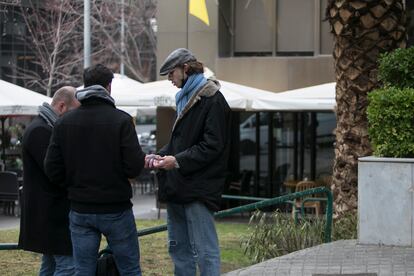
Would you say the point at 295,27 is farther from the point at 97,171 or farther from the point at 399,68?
the point at 97,171

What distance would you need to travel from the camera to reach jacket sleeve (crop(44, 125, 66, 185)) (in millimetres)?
5383

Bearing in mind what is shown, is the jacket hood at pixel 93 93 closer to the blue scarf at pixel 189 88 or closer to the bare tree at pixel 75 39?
the blue scarf at pixel 189 88

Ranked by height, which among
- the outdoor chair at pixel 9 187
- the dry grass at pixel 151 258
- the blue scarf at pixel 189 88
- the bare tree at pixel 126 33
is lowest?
the dry grass at pixel 151 258

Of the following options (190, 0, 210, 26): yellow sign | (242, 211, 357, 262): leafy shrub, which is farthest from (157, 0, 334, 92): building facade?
(242, 211, 357, 262): leafy shrub

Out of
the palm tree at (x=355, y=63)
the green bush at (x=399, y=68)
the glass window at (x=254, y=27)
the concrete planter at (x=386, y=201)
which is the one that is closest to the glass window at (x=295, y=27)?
the glass window at (x=254, y=27)

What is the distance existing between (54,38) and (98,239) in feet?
81.2

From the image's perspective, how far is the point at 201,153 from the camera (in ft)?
18.1

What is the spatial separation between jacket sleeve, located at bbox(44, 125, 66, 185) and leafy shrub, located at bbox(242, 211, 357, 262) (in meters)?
3.31

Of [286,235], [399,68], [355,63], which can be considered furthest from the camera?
[355,63]

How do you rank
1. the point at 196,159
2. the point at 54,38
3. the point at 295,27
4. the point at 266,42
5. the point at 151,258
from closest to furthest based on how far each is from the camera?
the point at 196,159 → the point at 151,258 → the point at 295,27 → the point at 266,42 → the point at 54,38

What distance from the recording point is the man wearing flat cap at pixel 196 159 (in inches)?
218

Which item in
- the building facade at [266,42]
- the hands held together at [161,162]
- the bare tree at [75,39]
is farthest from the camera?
the bare tree at [75,39]

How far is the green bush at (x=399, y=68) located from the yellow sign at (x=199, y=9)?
10.6m

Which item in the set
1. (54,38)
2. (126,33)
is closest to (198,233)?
(54,38)
